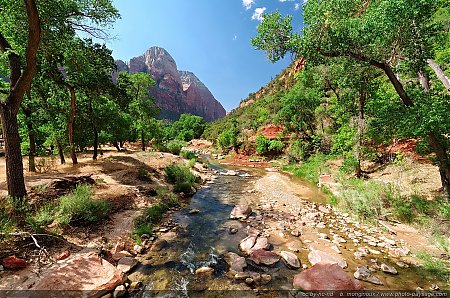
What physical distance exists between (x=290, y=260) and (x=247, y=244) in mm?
1649

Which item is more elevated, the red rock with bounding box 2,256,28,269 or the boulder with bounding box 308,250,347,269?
the red rock with bounding box 2,256,28,269

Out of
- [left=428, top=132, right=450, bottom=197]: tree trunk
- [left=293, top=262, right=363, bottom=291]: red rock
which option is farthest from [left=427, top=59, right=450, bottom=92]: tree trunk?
[left=293, top=262, right=363, bottom=291]: red rock

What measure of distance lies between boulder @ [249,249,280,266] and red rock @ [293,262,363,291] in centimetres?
98

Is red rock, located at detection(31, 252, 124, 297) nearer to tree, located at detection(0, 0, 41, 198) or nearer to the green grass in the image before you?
the green grass

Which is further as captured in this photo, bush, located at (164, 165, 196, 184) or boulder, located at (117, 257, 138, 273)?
bush, located at (164, 165, 196, 184)

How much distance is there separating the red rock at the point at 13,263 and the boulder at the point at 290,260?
22.8 ft

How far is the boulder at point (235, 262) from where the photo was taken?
6.50 meters

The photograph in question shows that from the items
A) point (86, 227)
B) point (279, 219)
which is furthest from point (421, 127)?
point (86, 227)

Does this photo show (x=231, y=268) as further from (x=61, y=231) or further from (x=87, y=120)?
(x=87, y=120)

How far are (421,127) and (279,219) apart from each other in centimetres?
648

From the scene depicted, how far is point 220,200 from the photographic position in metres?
14.0

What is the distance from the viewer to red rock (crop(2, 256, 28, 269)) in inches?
207

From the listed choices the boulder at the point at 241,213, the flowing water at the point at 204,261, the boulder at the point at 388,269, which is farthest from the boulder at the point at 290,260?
the boulder at the point at 241,213

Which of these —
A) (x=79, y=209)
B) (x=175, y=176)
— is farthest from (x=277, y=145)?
(x=79, y=209)
